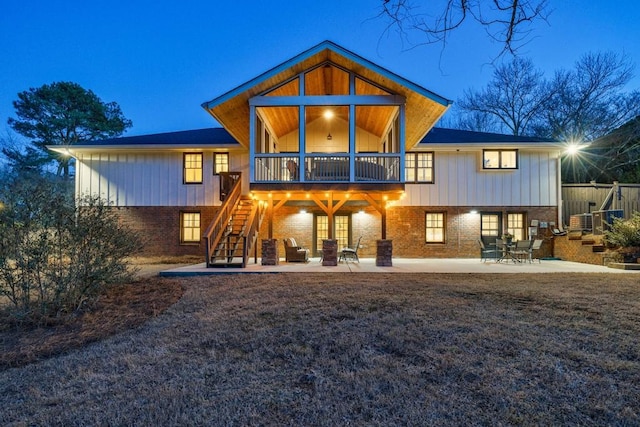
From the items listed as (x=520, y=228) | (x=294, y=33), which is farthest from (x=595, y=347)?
(x=520, y=228)

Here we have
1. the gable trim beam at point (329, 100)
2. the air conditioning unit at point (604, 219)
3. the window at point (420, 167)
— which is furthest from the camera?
the window at point (420, 167)

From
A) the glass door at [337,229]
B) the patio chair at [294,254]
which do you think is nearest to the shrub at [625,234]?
the glass door at [337,229]

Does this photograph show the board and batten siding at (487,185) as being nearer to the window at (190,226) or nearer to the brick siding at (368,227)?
the brick siding at (368,227)

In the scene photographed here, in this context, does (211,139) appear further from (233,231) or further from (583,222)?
(583,222)

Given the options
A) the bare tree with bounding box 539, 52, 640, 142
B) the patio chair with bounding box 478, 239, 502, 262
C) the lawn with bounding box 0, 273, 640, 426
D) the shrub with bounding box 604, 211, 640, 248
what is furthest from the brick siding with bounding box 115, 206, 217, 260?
the bare tree with bounding box 539, 52, 640, 142

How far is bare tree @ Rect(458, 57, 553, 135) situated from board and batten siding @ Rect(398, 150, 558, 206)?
14.6 m

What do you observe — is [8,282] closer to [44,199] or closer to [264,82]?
[44,199]

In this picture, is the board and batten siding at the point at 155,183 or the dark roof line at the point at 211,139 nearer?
the dark roof line at the point at 211,139

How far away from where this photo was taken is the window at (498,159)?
12445 mm

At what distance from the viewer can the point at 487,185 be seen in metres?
12.5

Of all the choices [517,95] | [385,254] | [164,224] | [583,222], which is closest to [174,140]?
[164,224]

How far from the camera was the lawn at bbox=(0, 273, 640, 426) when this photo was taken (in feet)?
7.82

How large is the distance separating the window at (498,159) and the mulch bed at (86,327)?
39.0 feet

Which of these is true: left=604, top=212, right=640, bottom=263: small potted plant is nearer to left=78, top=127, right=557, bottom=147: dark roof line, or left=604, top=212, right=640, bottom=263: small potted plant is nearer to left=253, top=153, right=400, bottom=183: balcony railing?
left=78, top=127, right=557, bottom=147: dark roof line
